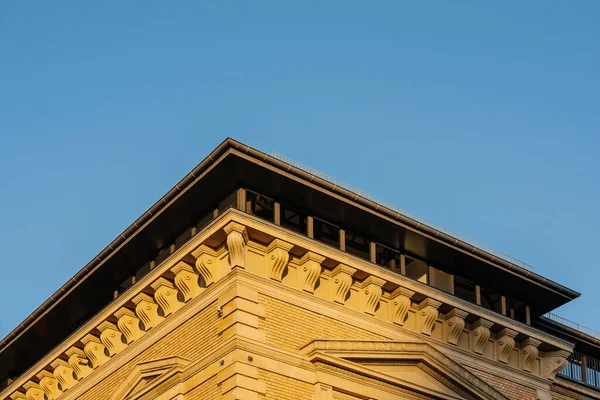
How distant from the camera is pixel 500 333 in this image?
1533 inches

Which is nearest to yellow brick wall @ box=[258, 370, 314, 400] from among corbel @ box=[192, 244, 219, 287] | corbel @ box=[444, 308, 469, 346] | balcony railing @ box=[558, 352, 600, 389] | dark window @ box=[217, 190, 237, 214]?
corbel @ box=[192, 244, 219, 287]

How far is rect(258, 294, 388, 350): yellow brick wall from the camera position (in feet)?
110

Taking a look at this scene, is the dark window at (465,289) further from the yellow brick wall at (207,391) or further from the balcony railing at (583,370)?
the yellow brick wall at (207,391)

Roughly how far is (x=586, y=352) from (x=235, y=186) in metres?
16.3

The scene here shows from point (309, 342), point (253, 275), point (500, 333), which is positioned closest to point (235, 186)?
point (253, 275)

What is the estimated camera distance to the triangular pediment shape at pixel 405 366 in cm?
3397

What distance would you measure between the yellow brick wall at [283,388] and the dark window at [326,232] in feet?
16.0

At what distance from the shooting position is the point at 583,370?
142ft

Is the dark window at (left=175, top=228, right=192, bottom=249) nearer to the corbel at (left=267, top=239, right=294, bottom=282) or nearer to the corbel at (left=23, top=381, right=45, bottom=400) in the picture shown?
the corbel at (left=267, top=239, right=294, bottom=282)

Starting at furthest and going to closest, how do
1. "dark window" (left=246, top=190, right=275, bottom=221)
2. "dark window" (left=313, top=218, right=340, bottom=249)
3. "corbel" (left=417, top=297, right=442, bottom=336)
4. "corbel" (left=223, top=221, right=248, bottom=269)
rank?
"corbel" (left=417, top=297, right=442, bottom=336) → "dark window" (left=313, top=218, right=340, bottom=249) → "dark window" (left=246, top=190, right=275, bottom=221) → "corbel" (left=223, top=221, right=248, bottom=269)

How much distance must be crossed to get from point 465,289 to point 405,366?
15.9 ft

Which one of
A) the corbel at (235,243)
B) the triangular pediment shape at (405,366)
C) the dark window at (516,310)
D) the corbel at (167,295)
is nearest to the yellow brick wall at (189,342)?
the corbel at (167,295)

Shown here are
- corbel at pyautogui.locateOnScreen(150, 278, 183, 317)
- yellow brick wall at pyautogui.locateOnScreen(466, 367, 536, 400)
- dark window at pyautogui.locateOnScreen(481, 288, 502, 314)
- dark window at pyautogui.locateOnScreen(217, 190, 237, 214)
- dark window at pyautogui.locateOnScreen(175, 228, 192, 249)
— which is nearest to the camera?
dark window at pyautogui.locateOnScreen(217, 190, 237, 214)

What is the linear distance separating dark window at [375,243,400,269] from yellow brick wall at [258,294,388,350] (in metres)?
3.13
